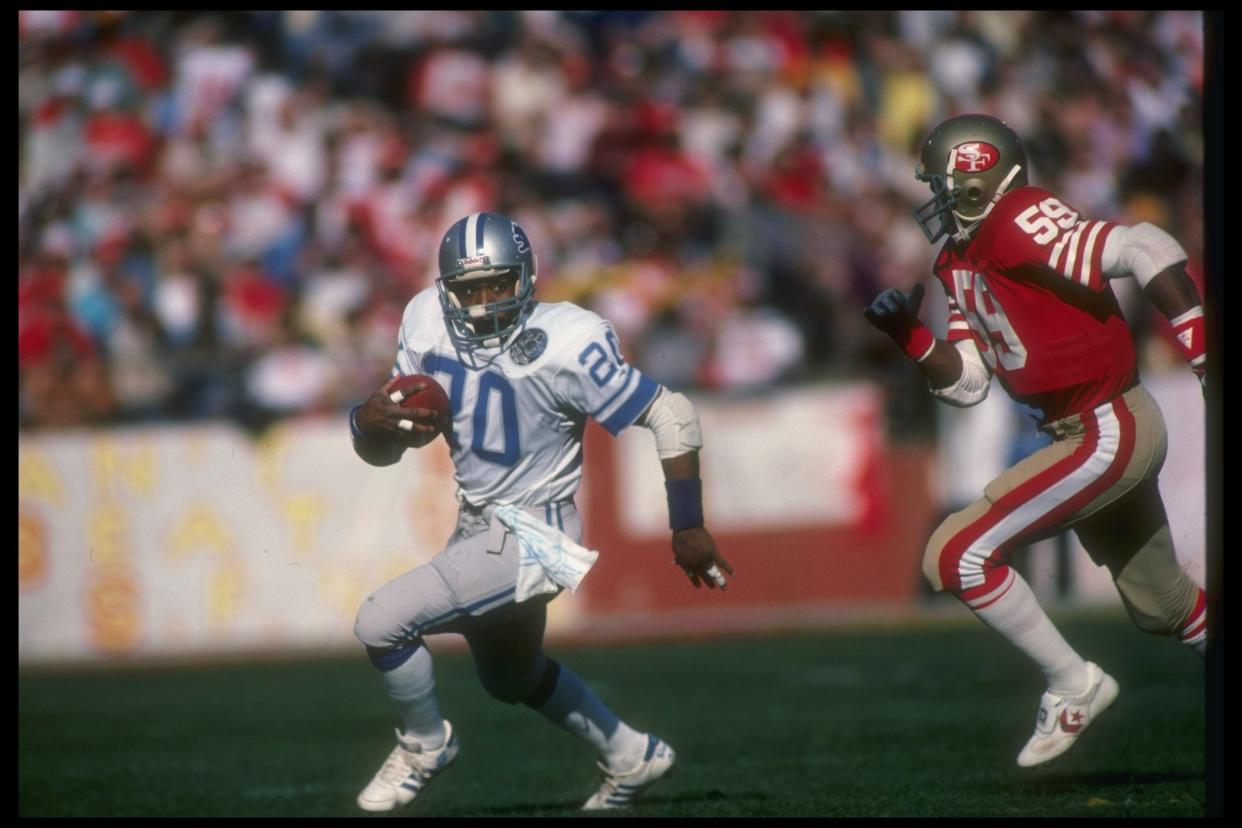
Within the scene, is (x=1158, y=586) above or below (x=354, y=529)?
above

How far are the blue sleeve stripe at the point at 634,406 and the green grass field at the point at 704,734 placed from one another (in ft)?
3.58

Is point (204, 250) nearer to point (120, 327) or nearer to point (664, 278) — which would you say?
point (120, 327)

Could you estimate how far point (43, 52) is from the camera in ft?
44.0

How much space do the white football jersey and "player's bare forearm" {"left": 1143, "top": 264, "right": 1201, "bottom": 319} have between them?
4.24 ft

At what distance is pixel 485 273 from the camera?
5105mm

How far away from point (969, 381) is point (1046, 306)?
393 millimetres

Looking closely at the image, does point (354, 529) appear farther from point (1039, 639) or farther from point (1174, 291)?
point (1174, 291)

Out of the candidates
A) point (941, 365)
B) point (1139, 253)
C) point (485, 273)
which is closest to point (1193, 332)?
point (1139, 253)

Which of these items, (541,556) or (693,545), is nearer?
(693,545)

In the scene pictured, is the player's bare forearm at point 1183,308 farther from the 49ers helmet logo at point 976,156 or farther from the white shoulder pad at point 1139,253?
the 49ers helmet logo at point 976,156

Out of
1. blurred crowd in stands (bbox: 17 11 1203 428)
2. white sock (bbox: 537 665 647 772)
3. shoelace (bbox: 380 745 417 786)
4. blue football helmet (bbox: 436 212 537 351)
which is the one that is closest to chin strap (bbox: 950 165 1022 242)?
blue football helmet (bbox: 436 212 537 351)

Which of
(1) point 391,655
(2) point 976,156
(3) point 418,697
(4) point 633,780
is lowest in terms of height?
(4) point 633,780

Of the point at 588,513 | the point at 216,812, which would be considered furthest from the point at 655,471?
the point at 216,812

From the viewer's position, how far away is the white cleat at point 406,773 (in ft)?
17.3
